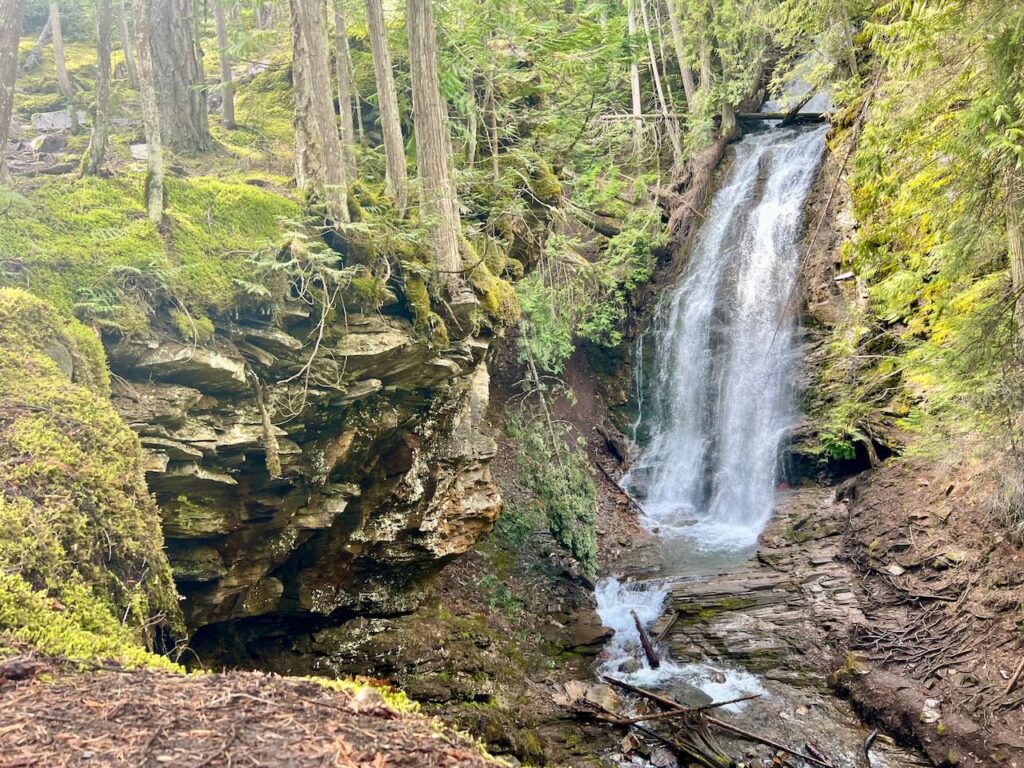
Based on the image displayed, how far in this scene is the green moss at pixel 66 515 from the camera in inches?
115

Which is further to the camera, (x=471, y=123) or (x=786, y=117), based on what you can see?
(x=786, y=117)

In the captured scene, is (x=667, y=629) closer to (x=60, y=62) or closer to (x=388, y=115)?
(x=388, y=115)

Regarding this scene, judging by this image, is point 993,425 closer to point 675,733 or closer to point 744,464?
point 675,733

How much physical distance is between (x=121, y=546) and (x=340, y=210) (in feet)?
14.9

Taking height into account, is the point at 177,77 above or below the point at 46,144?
above

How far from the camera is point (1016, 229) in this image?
5664mm

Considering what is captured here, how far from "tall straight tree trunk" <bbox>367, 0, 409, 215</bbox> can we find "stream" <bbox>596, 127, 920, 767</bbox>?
25.1 feet

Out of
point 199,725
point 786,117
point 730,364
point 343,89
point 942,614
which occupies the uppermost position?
point 786,117

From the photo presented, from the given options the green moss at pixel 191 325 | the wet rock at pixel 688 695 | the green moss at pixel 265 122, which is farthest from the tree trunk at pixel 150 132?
the wet rock at pixel 688 695

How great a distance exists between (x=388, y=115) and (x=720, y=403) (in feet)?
35.5

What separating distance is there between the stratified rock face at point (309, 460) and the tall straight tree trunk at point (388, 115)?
1.86m

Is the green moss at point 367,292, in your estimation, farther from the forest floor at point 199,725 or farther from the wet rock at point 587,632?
the wet rock at point 587,632

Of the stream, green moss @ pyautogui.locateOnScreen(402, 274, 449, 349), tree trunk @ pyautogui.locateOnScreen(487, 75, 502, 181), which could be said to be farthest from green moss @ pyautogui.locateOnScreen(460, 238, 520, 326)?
the stream

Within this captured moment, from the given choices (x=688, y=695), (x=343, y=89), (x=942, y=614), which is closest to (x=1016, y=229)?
(x=942, y=614)
